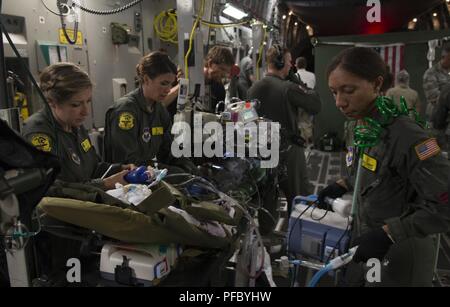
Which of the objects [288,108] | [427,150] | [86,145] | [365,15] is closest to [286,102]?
[288,108]

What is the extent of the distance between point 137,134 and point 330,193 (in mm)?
1227

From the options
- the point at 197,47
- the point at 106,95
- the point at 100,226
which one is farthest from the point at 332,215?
the point at 106,95

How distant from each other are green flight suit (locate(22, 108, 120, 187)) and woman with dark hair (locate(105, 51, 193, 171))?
0.88 ft

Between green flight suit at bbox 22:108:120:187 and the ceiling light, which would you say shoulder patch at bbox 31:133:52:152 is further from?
the ceiling light

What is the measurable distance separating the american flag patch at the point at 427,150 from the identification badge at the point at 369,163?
18 cm

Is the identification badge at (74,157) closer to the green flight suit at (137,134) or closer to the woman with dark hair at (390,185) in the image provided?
the green flight suit at (137,134)

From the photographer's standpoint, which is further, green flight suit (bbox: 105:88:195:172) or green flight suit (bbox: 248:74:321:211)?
green flight suit (bbox: 248:74:321:211)

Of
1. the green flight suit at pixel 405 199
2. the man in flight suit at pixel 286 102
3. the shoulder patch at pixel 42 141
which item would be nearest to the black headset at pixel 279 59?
the man in flight suit at pixel 286 102

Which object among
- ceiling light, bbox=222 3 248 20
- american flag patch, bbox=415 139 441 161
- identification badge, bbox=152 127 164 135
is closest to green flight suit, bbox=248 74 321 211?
identification badge, bbox=152 127 164 135

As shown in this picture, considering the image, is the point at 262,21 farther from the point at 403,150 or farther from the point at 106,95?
the point at 403,150

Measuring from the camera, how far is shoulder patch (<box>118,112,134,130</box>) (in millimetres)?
2311

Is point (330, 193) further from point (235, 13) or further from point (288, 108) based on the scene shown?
point (235, 13)

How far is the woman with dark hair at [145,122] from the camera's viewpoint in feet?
7.61
